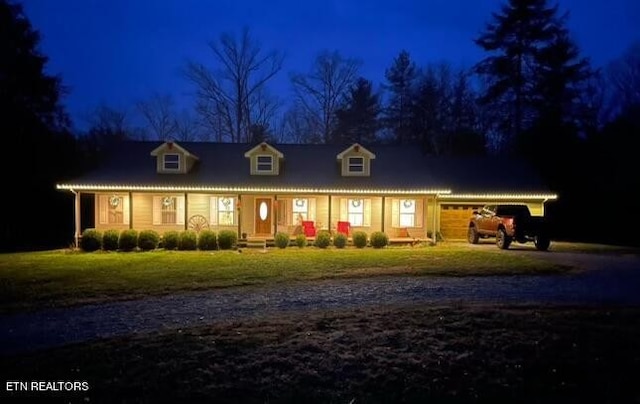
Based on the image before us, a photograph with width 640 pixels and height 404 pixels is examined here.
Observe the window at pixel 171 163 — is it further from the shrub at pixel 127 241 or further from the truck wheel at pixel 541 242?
the truck wheel at pixel 541 242

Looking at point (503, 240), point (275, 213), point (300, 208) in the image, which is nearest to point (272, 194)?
point (275, 213)

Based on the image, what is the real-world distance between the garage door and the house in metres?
0.05

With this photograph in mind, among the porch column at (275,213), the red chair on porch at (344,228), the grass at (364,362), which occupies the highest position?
the porch column at (275,213)

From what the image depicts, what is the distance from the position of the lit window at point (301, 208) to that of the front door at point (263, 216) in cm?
119

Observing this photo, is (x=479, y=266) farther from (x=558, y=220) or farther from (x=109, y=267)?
(x=558, y=220)

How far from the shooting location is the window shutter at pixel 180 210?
952 inches

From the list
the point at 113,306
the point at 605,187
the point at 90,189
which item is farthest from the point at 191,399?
the point at 605,187

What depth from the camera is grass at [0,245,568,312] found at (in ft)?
38.9

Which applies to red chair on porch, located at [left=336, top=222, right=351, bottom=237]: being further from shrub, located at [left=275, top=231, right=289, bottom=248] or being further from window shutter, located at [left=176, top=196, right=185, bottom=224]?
window shutter, located at [left=176, top=196, right=185, bottom=224]

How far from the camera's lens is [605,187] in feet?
99.5

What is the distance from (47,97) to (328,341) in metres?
30.4

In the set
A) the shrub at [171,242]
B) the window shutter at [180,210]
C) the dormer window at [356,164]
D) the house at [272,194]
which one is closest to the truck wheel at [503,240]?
the house at [272,194]

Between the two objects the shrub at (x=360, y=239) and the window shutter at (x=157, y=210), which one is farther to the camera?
the window shutter at (x=157, y=210)

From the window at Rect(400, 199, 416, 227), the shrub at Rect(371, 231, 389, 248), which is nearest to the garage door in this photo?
the window at Rect(400, 199, 416, 227)
